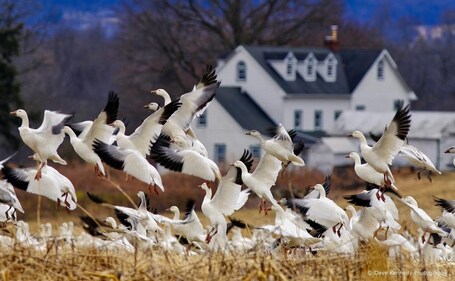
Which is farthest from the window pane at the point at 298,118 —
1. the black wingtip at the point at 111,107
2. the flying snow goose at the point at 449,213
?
the black wingtip at the point at 111,107

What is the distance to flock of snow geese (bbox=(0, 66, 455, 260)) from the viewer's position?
1416 centimetres

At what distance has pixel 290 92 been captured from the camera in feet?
209

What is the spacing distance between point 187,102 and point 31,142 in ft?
6.65

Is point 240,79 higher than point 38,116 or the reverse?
higher

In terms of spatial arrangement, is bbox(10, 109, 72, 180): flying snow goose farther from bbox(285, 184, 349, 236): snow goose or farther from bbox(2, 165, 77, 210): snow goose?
bbox(285, 184, 349, 236): snow goose

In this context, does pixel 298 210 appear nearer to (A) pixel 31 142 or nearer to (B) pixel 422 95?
(A) pixel 31 142

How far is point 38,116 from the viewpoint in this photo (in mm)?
49656

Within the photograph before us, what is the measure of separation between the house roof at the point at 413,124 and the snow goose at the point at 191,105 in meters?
43.2

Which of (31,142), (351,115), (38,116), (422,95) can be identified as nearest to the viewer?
(31,142)

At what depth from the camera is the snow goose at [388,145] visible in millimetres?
14562

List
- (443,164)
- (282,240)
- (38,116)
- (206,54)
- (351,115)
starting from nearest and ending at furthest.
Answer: (282,240), (38,116), (443,164), (351,115), (206,54)

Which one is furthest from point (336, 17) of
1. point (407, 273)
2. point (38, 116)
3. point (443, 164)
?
point (407, 273)

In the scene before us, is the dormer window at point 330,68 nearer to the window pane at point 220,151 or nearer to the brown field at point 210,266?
the window pane at point 220,151

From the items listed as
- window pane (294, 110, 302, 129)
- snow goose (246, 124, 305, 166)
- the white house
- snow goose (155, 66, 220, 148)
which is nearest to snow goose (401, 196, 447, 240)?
snow goose (246, 124, 305, 166)
